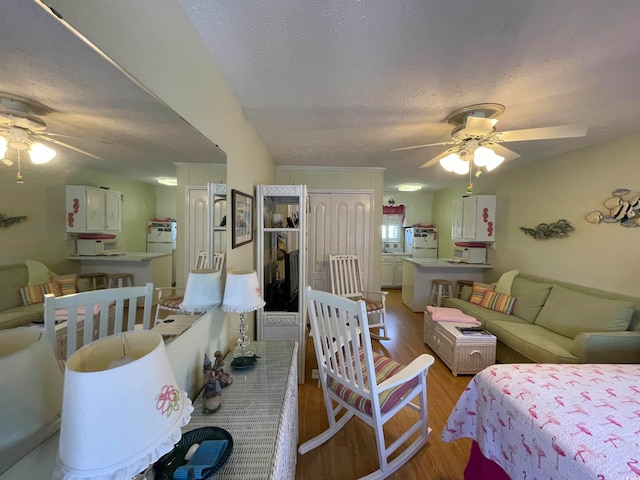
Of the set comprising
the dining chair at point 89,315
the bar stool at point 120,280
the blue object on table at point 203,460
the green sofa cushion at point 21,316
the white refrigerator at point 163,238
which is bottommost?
the blue object on table at point 203,460

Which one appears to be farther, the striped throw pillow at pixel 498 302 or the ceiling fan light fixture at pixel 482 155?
the striped throw pillow at pixel 498 302

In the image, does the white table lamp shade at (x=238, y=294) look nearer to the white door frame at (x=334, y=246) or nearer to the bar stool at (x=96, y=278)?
the bar stool at (x=96, y=278)

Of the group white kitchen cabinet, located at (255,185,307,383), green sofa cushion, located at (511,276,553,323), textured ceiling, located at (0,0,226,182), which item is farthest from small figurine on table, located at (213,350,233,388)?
green sofa cushion, located at (511,276,553,323)

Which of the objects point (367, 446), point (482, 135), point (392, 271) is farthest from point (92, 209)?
point (392, 271)

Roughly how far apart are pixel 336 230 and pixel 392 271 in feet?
9.18

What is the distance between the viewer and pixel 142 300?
0.83 meters

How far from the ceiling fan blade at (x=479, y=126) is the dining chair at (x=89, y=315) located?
2081 mm

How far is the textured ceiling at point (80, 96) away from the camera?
1.63 feet

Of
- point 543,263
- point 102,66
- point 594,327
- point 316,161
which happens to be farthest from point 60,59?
point 543,263

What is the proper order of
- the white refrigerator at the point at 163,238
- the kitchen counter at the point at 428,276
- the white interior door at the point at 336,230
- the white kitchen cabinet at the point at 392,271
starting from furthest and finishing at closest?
the white kitchen cabinet at the point at 392,271, the kitchen counter at the point at 428,276, the white interior door at the point at 336,230, the white refrigerator at the point at 163,238

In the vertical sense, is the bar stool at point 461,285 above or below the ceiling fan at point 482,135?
below

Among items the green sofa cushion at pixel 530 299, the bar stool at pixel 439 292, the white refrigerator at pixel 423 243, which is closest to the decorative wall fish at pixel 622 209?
the green sofa cushion at pixel 530 299

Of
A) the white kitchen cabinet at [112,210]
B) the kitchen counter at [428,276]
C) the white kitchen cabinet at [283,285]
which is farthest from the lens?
the kitchen counter at [428,276]

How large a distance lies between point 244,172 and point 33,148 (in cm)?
148
